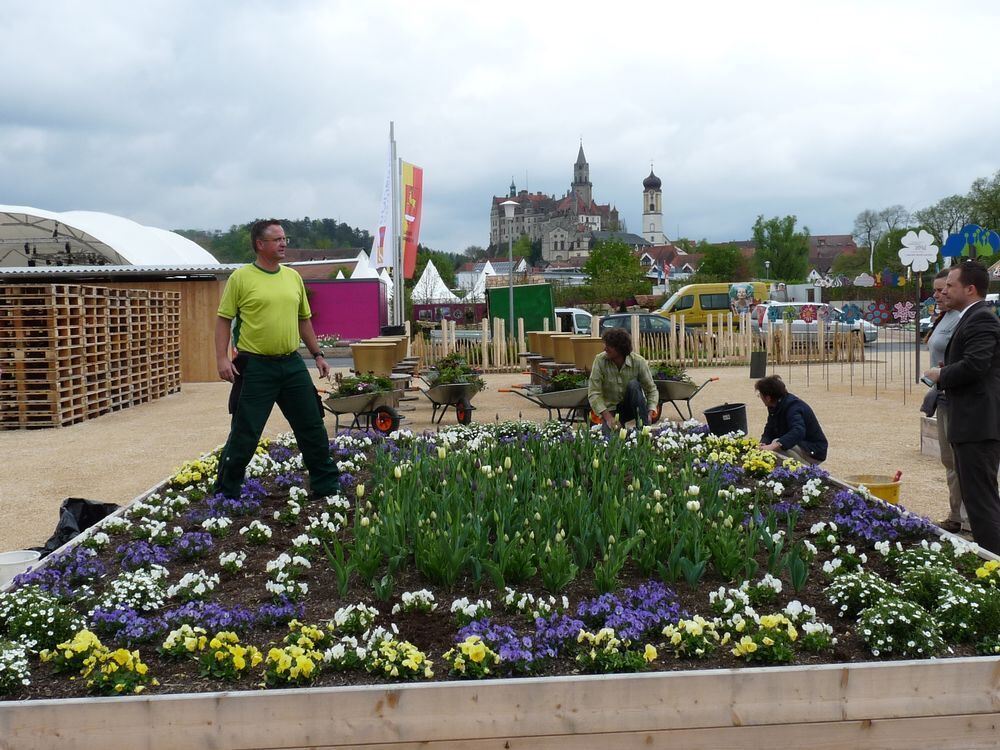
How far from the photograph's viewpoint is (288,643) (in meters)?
3.37

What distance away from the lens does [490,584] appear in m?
4.09

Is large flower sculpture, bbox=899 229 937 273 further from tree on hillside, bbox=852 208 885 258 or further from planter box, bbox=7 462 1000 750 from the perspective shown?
tree on hillside, bbox=852 208 885 258

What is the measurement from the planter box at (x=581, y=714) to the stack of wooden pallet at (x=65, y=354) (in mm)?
10833

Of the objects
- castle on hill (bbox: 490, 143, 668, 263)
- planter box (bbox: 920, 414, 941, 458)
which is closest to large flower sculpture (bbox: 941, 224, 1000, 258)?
planter box (bbox: 920, 414, 941, 458)

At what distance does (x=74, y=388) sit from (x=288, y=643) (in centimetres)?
1126

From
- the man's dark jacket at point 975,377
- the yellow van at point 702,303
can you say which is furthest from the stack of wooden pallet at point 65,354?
the yellow van at point 702,303

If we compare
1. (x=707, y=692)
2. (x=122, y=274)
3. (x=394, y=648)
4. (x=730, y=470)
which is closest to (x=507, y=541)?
(x=394, y=648)

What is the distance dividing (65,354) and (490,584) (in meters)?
10.9

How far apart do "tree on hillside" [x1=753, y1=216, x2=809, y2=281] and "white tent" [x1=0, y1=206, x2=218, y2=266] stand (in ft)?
175

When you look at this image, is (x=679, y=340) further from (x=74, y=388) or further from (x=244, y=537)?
(x=244, y=537)

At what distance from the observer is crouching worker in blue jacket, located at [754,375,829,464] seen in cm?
666

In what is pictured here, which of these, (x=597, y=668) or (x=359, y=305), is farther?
(x=359, y=305)

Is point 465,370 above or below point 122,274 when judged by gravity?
below

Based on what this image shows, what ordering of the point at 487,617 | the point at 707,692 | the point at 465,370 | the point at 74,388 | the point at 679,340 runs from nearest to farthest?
the point at 707,692
the point at 487,617
the point at 465,370
the point at 74,388
the point at 679,340
